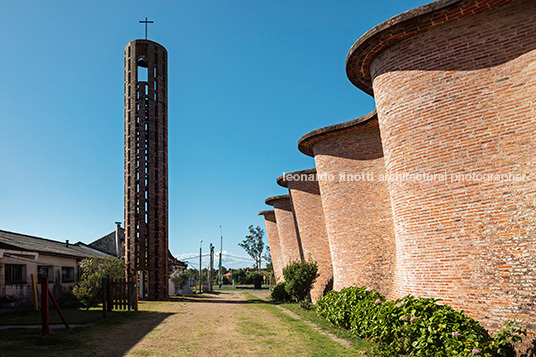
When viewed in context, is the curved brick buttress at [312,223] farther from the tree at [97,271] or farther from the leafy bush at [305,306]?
the tree at [97,271]

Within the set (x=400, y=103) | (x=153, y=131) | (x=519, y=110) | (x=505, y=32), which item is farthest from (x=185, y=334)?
Answer: (x=153, y=131)

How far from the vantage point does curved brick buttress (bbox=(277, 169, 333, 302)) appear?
18.8 metres

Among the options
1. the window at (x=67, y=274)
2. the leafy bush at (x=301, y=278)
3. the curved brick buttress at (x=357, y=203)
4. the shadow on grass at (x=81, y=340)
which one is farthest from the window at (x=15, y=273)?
the curved brick buttress at (x=357, y=203)

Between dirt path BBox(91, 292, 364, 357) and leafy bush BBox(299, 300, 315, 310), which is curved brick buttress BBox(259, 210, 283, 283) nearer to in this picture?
leafy bush BBox(299, 300, 315, 310)

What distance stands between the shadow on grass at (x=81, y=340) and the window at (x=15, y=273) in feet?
15.7

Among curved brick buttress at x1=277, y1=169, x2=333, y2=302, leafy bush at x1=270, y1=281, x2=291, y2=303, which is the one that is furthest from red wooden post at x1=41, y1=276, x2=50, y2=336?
leafy bush at x1=270, y1=281, x2=291, y2=303

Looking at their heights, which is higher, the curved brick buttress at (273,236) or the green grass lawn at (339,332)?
the curved brick buttress at (273,236)

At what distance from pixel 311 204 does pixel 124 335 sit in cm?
1171

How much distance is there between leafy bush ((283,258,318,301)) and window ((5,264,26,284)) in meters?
11.4

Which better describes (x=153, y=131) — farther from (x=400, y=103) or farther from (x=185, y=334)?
(x=400, y=103)

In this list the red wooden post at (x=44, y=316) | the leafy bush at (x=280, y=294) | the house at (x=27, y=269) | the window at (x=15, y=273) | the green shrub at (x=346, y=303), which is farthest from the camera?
the leafy bush at (x=280, y=294)

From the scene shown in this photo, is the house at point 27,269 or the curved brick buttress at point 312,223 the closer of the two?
the house at point 27,269

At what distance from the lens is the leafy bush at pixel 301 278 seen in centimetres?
1766

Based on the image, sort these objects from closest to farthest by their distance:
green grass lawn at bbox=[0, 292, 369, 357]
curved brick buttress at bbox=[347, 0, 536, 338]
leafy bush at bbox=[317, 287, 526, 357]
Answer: leafy bush at bbox=[317, 287, 526, 357] → curved brick buttress at bbox=[347, 0, 536, 338] → green grass lawn at bbox=[0, 292, 369, 357]
